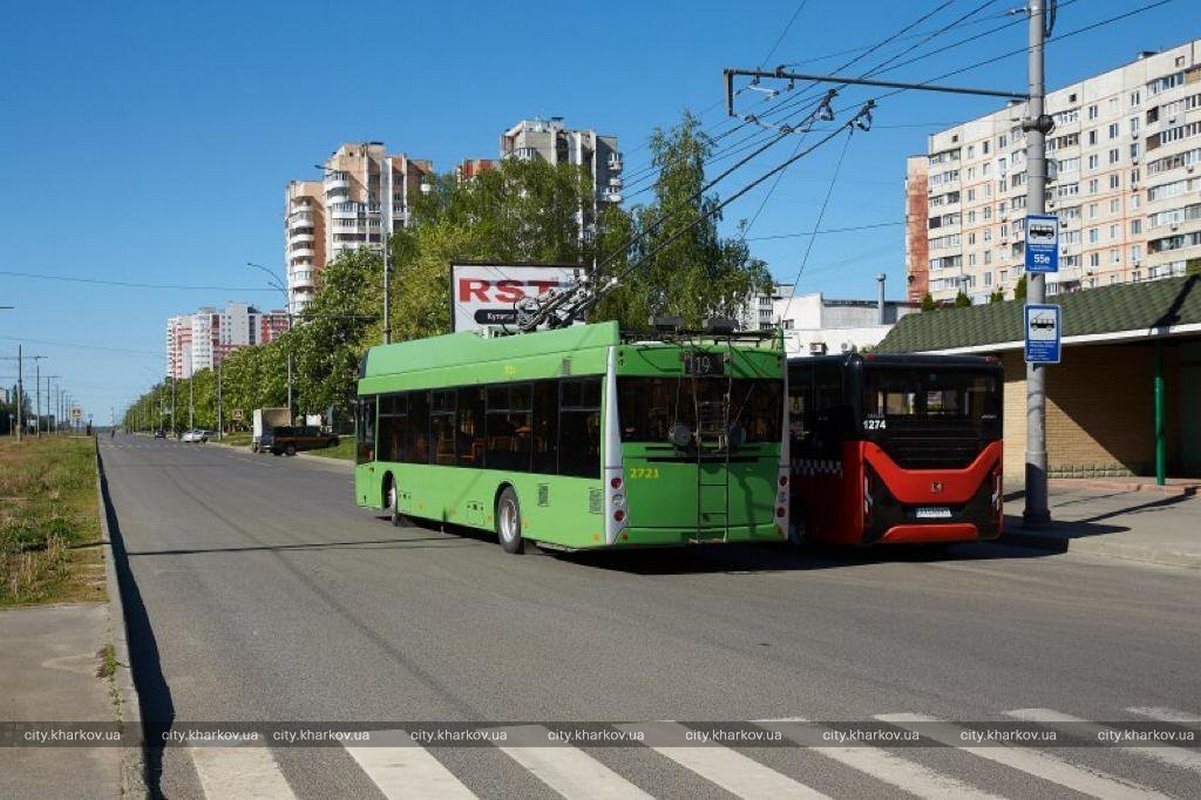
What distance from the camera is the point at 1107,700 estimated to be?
7.56 meters

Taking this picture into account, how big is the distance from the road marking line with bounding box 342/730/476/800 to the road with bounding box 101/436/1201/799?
0.07 feet

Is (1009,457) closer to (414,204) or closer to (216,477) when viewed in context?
(216,477)

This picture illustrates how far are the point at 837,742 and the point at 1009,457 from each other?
24.4 metres

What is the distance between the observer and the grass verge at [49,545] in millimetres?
11812

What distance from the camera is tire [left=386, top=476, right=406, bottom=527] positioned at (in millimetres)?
21359

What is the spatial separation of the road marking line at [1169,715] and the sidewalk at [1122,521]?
332 inches

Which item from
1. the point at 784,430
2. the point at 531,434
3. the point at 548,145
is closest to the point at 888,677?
the point at 784,430

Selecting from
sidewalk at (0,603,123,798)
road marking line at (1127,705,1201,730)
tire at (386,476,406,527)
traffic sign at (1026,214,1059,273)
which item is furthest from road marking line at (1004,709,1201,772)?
tire at (386,476,406,527)

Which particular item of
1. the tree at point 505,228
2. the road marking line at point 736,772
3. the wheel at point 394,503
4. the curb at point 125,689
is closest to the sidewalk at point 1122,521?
the wheel at point 394,503

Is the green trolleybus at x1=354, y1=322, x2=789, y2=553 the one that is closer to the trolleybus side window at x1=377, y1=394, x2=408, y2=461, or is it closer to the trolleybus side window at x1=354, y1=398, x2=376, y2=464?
the trolleybus side window at x1=377, y1=394, x2=408, y2=461

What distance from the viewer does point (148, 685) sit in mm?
8328

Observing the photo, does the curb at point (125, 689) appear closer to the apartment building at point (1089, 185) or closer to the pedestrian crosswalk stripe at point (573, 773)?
the pedestrian crosswalk stripe at point (573, 773)

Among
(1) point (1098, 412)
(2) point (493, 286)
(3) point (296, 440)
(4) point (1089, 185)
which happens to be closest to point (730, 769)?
(1) point (1098, 412)

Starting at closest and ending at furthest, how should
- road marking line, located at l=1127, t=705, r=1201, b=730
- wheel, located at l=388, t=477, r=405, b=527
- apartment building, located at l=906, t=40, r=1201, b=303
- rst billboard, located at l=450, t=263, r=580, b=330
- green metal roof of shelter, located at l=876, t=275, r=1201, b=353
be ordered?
road marking line, located at l=1127, t=705, r=1201, b=730, wheel, located at l=388, t=477, r=405, b=527, green metal roof of shelter, located at l=876, t=275, r=1201, b=353, rst billboard, located at l=450, t=263, r=580, b=330, apartment building, located at l=906, t=40, r=1201, b=303
